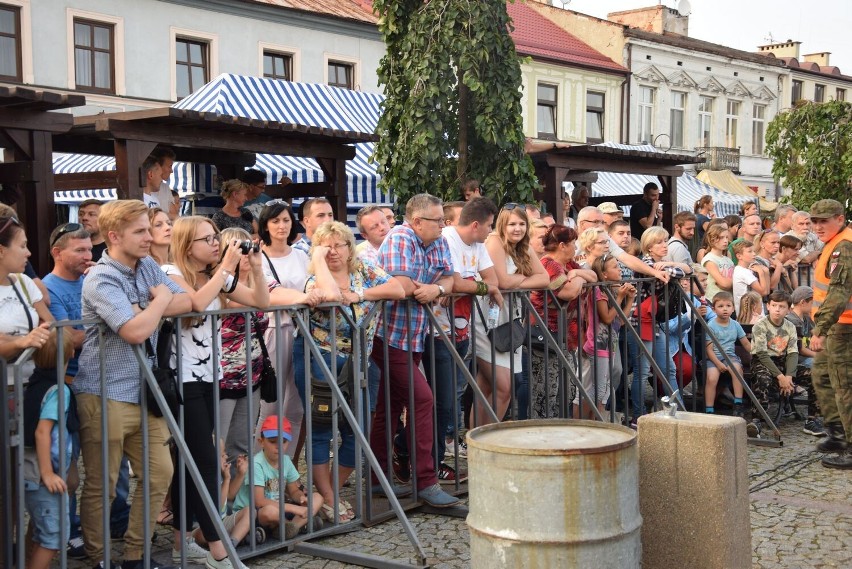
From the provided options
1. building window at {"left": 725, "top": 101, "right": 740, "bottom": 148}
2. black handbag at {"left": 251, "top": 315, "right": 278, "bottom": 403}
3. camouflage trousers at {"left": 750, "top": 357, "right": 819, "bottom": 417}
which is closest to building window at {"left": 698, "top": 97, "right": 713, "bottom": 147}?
building window at {"left": 725, "top": 101, "right": 740, "bottom": 148}

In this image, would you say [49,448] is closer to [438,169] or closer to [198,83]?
[438,169]

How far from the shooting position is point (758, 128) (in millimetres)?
39406

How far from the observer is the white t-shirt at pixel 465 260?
21.7 feet

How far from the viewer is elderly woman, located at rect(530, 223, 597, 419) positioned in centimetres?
718

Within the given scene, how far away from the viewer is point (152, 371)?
4617 millimetres

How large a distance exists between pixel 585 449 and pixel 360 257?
2884mm

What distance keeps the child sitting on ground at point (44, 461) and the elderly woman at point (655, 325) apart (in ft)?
16.0

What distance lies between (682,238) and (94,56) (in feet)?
48.1

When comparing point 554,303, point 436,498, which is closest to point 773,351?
point 554,303

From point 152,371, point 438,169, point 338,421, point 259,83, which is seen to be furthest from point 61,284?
point 259,83

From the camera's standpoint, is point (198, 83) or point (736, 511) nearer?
point (736, 511)

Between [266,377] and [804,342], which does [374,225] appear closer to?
[266,377]

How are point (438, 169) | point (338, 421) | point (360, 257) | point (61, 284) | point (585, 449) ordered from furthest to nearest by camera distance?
point (438, 169) → point (360, 257) → point (338, 421) → point (61, 284) → point (585, 449)

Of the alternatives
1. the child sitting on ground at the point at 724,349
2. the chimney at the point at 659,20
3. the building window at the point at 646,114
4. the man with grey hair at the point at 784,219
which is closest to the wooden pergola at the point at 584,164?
the man with grey hair at the point at 784,219
